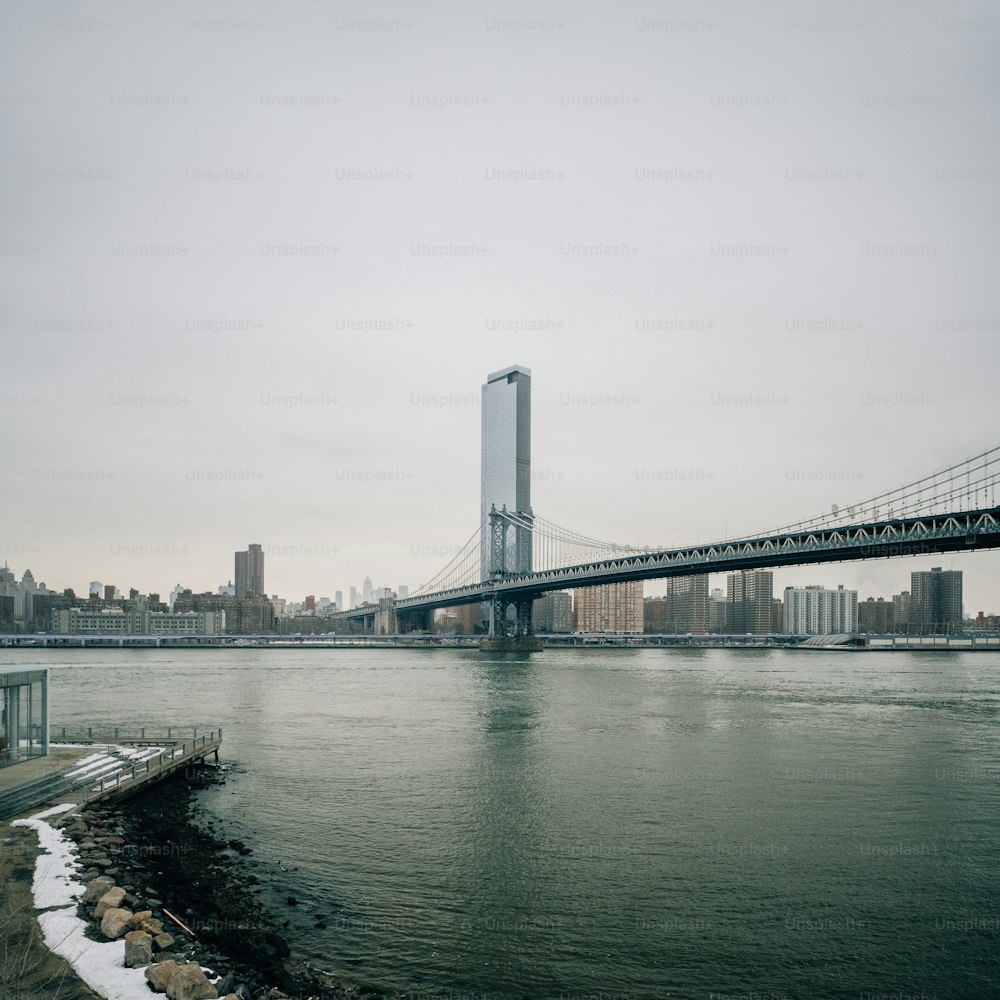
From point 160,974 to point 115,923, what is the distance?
1720mm

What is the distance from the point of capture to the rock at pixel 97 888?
12398 millimetres

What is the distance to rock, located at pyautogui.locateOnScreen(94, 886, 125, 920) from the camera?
11695 mm

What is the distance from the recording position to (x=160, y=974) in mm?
9938

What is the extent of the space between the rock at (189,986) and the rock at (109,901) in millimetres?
2463

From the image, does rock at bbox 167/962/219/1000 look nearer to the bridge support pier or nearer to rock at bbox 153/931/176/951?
rock at bbox 153/931/176/951

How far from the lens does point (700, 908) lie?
51.1 feet

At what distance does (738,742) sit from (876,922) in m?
20.2

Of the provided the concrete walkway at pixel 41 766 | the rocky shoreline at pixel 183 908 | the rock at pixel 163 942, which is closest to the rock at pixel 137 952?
the rocky shoreline at pixel 183 908

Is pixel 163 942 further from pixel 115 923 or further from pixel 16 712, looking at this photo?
pixel 16 712

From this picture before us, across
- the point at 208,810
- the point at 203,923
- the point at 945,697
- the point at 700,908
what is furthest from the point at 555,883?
the point at 945,697

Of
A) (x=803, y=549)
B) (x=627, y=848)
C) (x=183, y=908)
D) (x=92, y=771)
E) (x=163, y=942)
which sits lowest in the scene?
(x=627, y=848)

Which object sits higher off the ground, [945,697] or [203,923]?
[203,923]

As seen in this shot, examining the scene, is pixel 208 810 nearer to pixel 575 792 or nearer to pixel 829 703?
pixel 575 792

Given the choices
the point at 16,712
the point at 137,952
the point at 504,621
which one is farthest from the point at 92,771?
the point at 504,621
